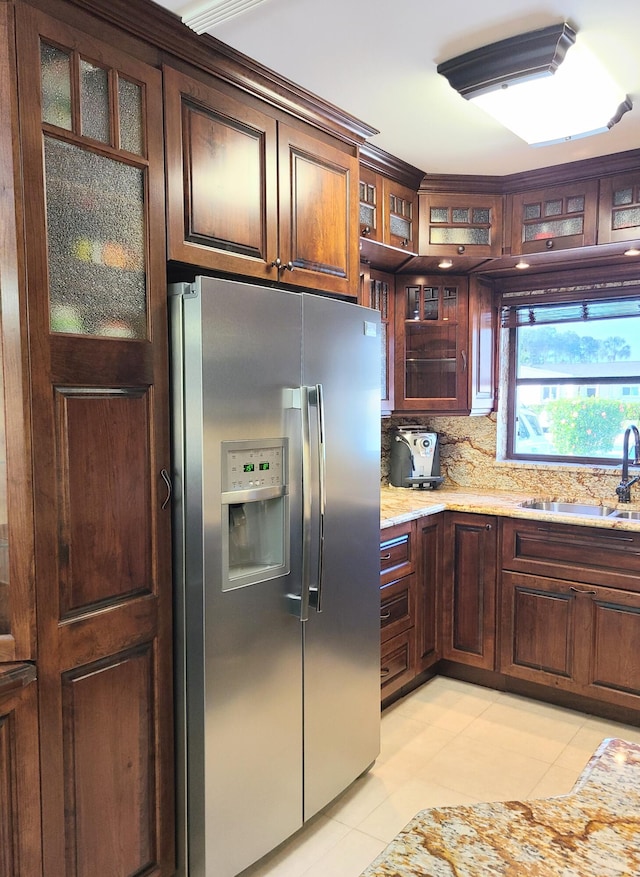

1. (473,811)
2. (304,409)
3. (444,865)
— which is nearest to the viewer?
(444,865)

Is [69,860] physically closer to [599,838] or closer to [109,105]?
[599,838]

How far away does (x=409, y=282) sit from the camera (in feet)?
11.9

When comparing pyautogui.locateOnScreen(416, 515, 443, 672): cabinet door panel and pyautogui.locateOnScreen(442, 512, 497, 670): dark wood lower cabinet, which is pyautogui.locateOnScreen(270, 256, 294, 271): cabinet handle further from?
pyautogui.locateOnScreen(442, 512, 497, 670): dark wood lower cabinet

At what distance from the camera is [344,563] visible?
2332mm

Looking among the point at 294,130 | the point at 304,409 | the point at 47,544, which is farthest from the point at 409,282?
the point at 47,544

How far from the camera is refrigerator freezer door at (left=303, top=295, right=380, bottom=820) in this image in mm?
2195

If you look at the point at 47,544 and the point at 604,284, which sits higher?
the point at 604,284

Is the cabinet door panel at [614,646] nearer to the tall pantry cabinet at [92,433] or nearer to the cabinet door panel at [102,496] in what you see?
the tall pantry cabinet at [92,433]

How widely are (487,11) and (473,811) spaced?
198 cm

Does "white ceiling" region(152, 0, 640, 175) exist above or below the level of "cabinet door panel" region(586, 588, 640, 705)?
above

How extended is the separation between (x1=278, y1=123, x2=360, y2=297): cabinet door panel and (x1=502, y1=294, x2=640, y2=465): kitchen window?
5.56ft

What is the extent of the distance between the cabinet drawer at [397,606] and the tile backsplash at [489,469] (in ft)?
3.14

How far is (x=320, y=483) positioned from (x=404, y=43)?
141 centimetres

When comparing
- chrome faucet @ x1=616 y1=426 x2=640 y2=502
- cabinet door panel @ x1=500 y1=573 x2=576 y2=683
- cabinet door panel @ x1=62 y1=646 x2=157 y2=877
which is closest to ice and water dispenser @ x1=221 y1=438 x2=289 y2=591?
cabinet door panel @ x1=62 y1=646 x2=157 y2=877
